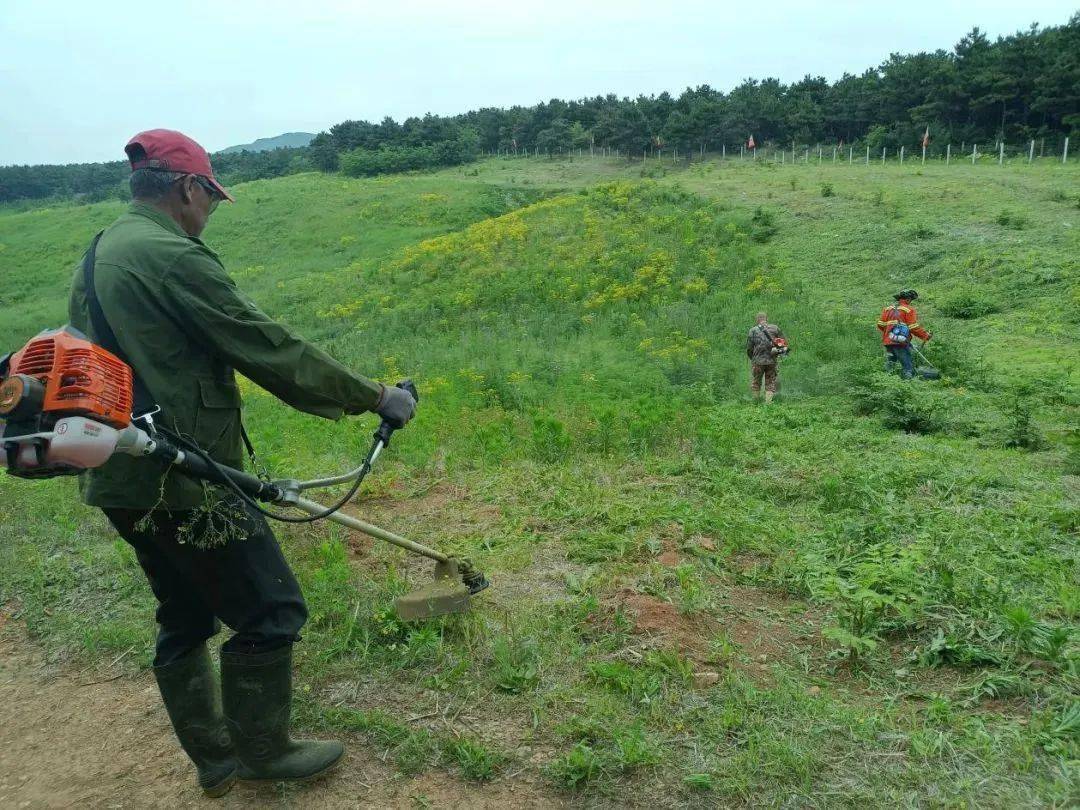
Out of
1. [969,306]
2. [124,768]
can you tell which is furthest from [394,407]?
[969,306]

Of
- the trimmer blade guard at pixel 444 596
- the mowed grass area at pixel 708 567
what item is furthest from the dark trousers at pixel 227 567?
the trimmer blade guard at pixel 444 596

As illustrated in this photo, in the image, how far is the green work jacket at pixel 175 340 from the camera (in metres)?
2.60

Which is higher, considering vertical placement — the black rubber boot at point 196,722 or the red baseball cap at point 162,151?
the red baseball cap at point 162,151

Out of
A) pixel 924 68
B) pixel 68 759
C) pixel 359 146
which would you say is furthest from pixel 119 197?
pixel 68 759

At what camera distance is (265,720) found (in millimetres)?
2916

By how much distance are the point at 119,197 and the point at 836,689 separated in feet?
192

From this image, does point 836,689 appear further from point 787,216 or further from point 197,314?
point 787,216

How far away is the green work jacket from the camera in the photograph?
260 cm

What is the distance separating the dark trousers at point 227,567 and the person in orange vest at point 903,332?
9942 mm

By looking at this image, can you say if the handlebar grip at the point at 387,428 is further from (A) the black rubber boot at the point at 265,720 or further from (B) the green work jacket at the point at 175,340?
(A) the black rubber boot at the point at 265,720

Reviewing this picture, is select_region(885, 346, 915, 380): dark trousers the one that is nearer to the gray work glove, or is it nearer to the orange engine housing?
the gray work glove

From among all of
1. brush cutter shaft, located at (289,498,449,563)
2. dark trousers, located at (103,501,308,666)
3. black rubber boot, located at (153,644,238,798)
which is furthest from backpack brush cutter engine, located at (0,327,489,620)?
black rubber boot, located at (153,644,238,798)

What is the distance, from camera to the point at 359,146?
60719 mm

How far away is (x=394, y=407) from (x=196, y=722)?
4.78ft
